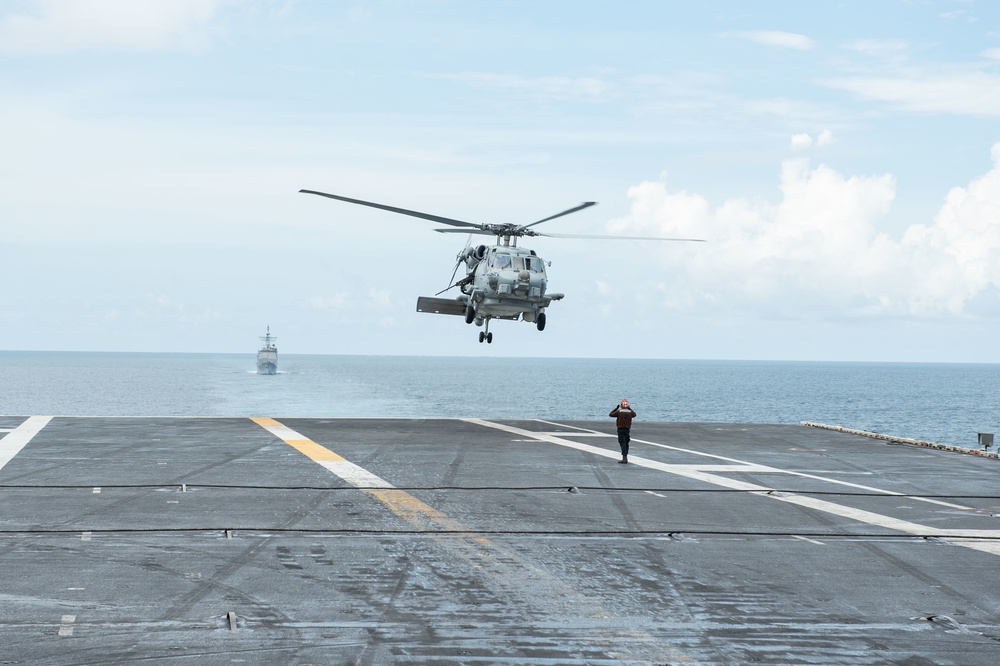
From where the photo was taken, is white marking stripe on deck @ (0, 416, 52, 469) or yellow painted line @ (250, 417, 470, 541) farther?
white marking stripe on deck @ (0, 416, 52, 469)

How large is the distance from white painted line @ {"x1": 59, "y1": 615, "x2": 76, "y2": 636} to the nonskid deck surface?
1.9 inches

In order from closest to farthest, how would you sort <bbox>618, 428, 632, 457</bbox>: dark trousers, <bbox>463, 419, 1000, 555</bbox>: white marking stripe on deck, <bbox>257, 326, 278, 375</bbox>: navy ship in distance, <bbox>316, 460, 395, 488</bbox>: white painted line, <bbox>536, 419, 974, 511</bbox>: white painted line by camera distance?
1. <bbox>463, 419, 1000, 555</bbox>: white marking stripe on deck
2. <bbox>536, 419, 974, 511</bbox>: white painted line
3. <bbox>316, 460, 395, 488</bbox>: white painted line
4. <bbox>618, 428, 632, 457</bbox>: dark trousers
5. <bbox>257, 326, 278, 375</bbox>: navy ship in distance

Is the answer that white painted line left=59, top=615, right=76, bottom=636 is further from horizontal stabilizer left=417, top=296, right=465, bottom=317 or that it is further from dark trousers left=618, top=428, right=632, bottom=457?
horizontal stabilizer left=417, top=296, right=465, bottom=317

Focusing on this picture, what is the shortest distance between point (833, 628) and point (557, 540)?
5.35 meters

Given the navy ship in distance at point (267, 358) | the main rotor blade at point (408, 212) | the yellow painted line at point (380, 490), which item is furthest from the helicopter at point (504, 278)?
the navy ship in distance at point (267, 358)

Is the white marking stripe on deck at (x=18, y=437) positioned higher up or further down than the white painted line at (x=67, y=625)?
further down

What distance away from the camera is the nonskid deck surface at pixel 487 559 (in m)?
10.2

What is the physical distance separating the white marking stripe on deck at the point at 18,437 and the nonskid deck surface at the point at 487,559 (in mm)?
491

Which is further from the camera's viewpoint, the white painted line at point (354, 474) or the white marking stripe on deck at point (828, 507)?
the white painted line at point (354, 474)

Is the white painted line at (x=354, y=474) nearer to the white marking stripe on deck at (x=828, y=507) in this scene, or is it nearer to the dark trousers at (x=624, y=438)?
the dark trousers at (x=624, y=438)

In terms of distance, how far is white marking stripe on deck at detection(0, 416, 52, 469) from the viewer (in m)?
25.4

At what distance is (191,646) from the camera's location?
9.88 m

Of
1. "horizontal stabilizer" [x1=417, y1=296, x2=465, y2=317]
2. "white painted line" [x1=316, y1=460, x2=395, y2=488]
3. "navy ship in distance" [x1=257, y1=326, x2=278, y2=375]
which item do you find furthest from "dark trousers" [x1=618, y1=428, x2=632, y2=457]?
"navy ship in distance" [x1=257, y1=326, x2=278, y2=375]

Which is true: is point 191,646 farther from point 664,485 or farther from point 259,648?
point 664,485
